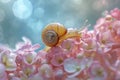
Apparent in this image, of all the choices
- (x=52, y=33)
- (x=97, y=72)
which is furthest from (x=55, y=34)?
(x=97, y=72)

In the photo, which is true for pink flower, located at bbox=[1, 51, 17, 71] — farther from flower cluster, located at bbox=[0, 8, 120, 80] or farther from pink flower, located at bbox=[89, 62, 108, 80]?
pink flower, located at bbox=[89, 62, 108, 80]

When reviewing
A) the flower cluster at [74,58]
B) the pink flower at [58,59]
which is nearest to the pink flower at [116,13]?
the flower cluster at [74,58]

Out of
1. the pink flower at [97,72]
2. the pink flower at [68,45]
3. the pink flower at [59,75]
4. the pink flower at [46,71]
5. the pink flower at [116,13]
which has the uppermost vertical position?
the pink flower at [116,13]

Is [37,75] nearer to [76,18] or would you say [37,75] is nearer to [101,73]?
[101,73]

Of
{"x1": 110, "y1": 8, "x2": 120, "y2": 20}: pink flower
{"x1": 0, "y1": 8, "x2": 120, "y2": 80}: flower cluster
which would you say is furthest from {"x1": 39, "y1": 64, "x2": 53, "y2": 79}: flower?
{"x1": 110, "y1": 8, "x2": 120, "y2": 20}: pink flower

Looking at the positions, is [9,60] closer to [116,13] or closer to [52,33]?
[52,33]

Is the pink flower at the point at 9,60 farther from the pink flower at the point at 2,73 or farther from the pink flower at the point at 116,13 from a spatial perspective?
the pink flower at the point at 116,13

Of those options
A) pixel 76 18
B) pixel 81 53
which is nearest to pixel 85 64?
pixel 81 53

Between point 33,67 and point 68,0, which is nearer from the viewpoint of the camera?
point 33,67
